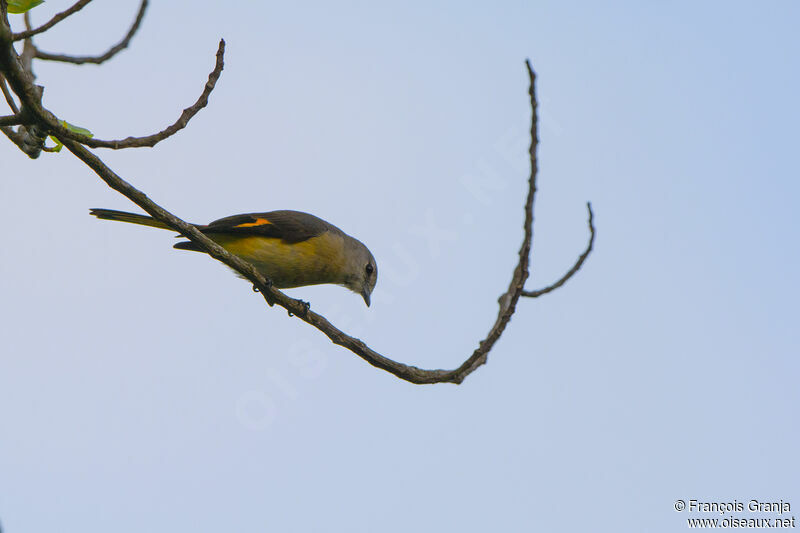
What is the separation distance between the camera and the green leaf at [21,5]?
3275 mm

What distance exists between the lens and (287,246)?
23.0ft

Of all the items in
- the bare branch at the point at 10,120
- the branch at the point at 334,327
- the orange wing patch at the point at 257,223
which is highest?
the orange wing patch at the point at 257,223

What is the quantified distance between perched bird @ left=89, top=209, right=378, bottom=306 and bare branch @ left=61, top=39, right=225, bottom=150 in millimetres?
3112

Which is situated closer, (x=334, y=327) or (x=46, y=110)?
(x=46, y=110)

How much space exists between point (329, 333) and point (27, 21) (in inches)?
100

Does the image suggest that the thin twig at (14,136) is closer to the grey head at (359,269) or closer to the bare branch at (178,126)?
the bare branch at (178,126)

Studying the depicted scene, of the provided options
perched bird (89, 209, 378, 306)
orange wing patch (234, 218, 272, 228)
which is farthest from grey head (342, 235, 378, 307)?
orange wing patch (234, 218, 272, 228)

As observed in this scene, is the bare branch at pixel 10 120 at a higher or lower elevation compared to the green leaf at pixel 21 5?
lower

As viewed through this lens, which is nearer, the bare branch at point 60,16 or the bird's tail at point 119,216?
the bare branch at point 60,16

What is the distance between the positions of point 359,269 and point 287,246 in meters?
1.10

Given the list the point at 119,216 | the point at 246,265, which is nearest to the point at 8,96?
the point at 246,265

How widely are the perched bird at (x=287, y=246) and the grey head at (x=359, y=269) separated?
2 centimetres

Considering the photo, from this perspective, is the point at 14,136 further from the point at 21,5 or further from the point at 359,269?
the point at 359,269

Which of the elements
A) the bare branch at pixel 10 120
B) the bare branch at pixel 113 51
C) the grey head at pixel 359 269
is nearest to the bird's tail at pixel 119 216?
the bare branch at pixel 113 51
